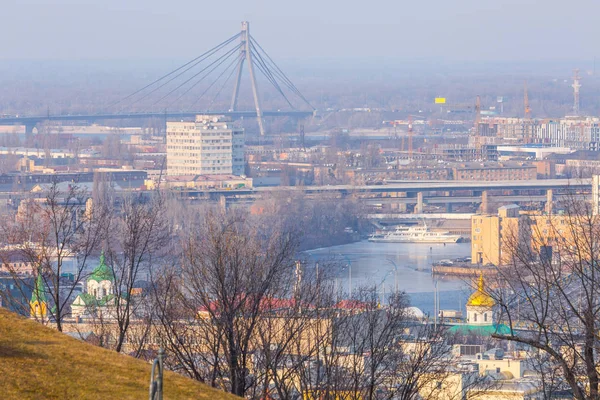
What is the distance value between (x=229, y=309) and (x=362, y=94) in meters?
58.1

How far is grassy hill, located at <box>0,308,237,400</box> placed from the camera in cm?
300

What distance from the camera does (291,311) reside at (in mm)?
4688

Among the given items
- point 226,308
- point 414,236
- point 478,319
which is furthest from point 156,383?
point 414,236

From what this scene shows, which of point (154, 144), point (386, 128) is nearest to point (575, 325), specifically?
point (154, 144)

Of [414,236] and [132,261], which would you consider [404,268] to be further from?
[132,261]

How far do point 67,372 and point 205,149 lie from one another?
2618 cm

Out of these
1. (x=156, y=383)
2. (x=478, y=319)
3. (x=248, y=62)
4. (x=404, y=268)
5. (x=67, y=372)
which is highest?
(x=248, y=62)

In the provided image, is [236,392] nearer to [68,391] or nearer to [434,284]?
[68,391]

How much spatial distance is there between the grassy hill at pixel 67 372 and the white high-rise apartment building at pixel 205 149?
24989 millimetres

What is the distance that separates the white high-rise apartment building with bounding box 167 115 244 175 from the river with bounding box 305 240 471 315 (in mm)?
9433

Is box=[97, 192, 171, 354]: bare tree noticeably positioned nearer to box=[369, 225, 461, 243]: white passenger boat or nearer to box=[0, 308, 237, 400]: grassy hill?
box=[0, 308, 237, 400]: grassy hill

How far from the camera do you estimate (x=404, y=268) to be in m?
16.1

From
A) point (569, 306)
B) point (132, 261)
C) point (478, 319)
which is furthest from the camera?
point (478, 319)

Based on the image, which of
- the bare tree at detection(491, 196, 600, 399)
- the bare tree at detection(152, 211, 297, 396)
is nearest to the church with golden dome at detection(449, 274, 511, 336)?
the bare tree at detection(491, 196, 600, 399)
